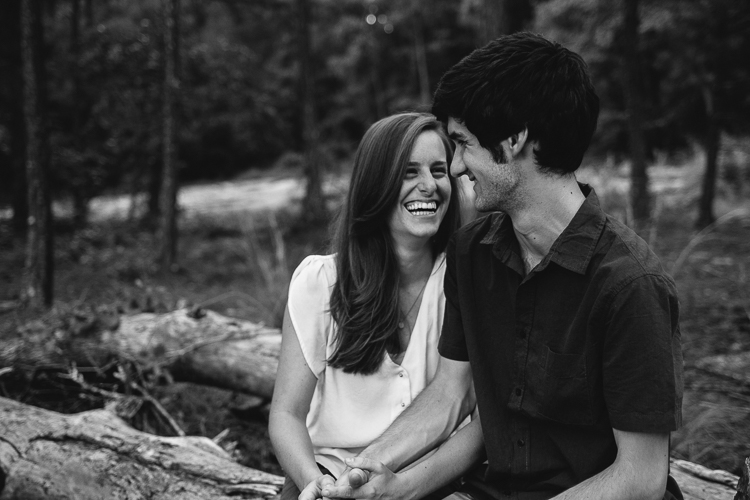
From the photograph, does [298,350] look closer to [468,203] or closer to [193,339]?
[468,203]

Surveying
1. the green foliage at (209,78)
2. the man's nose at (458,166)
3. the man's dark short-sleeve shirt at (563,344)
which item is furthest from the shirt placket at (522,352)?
the green foliage at (209,78)

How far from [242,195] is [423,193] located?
642 inches

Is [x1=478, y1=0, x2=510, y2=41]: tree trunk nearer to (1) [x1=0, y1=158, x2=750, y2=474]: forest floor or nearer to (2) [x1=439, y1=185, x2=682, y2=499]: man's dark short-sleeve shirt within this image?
(1) [x1=0, y1=158, x2=750, y2=474]: forest floor

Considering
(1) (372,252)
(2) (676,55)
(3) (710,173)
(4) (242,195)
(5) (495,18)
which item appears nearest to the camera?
(1) (372,252)

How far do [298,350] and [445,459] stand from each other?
1.91 feet

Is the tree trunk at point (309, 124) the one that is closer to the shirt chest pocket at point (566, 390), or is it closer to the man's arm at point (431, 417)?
the man's arm at point (431, 417)

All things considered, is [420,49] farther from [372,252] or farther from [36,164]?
[372,252]

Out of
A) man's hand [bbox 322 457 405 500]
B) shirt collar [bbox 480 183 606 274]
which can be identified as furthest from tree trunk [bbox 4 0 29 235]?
shirt collar [bbox 480 183 606 274]

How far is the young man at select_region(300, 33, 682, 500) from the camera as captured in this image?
1511 mm

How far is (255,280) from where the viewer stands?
8.44 m

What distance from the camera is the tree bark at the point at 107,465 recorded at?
8.18ft

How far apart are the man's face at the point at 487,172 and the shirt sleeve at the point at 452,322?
26cm

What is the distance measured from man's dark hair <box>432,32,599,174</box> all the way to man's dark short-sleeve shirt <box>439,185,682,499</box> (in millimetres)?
179

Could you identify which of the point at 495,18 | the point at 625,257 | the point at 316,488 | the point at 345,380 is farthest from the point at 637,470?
the point at 495,18
